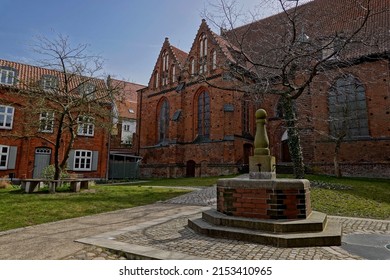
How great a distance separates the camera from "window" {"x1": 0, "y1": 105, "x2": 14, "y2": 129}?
20781mm

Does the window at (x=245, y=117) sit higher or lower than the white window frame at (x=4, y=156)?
higher

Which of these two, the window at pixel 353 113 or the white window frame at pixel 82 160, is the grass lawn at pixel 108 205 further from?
the white window frame at pixel 82 160

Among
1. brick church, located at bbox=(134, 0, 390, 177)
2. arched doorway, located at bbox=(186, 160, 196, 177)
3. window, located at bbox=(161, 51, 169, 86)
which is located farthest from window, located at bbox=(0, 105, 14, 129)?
arched doorway, located at bbox=(186, 160, 196, 177)

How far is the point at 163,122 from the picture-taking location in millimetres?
29438

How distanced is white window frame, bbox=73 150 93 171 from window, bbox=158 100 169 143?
826 cm

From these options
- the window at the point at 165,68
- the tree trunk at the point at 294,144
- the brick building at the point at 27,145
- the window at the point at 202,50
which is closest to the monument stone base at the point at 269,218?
the tree trunk at the point at 294,144

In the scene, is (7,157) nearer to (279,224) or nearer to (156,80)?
(156,80)

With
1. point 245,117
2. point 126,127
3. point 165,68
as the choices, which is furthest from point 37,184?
point 126,127

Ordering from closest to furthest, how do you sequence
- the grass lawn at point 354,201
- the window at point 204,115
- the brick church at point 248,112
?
the grass lawn at point 354,201
the brick church at point 248,112
the window at point 204,115

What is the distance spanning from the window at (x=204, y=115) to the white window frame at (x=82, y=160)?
10883 millimetres

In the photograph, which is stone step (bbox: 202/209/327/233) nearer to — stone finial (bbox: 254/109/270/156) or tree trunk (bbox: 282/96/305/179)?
stone finial (bbox: 254/109/270/156)

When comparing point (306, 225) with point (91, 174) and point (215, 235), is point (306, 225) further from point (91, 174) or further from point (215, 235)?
point (91, 174)

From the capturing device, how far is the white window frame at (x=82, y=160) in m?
23.3

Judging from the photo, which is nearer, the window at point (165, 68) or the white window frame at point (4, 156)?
the white window frame at point (4, 156)
